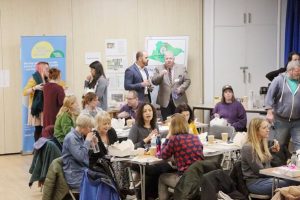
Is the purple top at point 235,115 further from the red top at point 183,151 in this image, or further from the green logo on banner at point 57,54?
the green logo on banner at point 57,54

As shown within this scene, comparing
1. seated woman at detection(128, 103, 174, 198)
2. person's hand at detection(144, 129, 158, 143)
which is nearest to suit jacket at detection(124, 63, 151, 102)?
seated woman at detection(128, 103, 174, 198)

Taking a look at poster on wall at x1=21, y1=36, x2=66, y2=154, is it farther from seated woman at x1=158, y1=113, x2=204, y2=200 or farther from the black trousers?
seated woman at x1=158, y1=113, x2=204, y2=200

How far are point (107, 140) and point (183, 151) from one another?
92 cm

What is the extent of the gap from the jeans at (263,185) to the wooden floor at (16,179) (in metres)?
2.70

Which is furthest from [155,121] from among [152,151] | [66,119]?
[66,119]

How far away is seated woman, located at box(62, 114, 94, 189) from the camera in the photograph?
495cm

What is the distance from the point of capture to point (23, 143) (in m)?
8.88

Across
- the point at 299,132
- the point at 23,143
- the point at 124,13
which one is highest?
the point at 124,13

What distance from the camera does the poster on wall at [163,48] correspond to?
9672 millimetres

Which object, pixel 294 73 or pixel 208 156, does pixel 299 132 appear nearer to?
pixel 294 73

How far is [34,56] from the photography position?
28.7 ft

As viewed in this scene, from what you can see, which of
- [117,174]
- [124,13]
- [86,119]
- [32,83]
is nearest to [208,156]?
[117,174]

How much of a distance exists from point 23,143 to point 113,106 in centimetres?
175

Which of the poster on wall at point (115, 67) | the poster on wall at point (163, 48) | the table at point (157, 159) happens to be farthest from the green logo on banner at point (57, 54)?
the table at point (157, 159)
